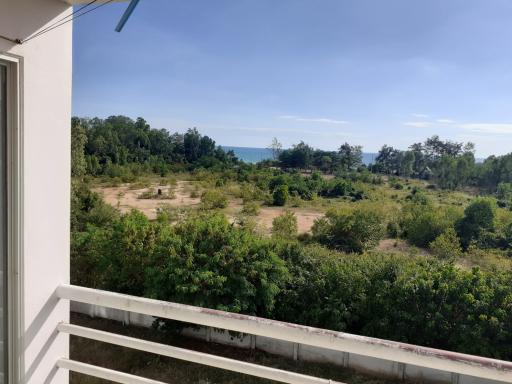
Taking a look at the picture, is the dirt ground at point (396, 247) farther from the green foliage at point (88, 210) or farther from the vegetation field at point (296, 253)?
the green foliage at point (88, 210)

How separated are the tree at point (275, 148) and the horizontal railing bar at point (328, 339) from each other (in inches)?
963

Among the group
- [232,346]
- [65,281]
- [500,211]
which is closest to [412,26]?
[500,211]

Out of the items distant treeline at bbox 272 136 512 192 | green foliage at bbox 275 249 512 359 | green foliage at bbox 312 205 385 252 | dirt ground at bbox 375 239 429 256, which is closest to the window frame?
green foliage at bbox 275 249 512 359

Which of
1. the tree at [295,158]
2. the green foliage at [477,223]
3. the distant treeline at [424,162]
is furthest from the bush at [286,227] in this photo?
the tree at [295,158]

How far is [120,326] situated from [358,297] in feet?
11.7

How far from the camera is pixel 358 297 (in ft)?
18.6

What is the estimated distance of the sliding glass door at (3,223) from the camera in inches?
37.1

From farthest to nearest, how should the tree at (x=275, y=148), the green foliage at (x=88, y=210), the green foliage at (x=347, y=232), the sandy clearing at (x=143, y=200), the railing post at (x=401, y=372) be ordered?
the tree at (x=275, y=148) → the sandy clearing at (x=143, y=200) → the green foliage at (x=347, y=232) → the green foliage at (x=88, y=210) → the railing post at (x=401, y=372)

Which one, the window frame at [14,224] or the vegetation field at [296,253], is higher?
the window frame at [14,224]

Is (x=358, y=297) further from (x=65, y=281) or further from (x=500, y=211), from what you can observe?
(x=500, y=211)

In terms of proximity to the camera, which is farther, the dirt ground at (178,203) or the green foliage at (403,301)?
the dirt ground at (178,203)

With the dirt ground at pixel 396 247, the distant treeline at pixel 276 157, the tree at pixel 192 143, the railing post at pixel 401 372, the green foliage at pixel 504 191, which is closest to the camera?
the railing post at pixel 401 372

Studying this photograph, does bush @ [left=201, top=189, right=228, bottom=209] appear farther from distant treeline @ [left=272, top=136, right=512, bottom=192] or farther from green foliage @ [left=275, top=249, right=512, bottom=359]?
distant treeline @ [left=272, top=136, right=512, bottom=192]

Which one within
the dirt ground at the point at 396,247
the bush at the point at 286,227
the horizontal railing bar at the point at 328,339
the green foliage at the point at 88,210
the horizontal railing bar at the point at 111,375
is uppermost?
the horizontal railing bar at the point at 328,339
